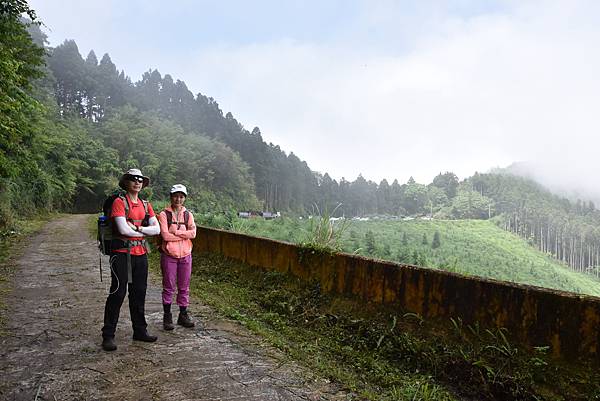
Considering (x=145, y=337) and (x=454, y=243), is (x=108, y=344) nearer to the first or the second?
(x=145, y=337)

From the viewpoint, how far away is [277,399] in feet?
8.89

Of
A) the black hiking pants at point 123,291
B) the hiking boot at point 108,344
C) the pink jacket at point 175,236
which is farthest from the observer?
the pink jacket at point 175,236

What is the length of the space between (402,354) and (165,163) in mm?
50237

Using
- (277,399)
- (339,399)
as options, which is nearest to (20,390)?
(277,399)

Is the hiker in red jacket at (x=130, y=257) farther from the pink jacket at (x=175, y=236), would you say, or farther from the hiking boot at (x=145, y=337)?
the pink jacket at (x=175, y=236)

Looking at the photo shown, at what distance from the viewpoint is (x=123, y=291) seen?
3627mm

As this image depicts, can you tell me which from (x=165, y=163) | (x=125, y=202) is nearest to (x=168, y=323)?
(x=125, y=202)

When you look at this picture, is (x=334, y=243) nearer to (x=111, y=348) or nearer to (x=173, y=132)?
(x=111, y=348)

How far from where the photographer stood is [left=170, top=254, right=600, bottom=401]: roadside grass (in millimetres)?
2805

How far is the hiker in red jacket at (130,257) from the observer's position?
3578 millimetres

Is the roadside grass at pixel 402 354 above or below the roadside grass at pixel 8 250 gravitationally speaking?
above

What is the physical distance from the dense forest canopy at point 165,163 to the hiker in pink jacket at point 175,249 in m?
2.06

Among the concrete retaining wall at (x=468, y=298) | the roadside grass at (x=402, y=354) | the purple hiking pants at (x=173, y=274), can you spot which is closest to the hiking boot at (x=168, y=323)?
the purple hiking pants at (x=173, y=274)

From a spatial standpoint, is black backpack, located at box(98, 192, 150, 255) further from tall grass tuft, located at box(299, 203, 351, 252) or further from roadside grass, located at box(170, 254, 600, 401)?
tall grass tuft, located at box(299, 203, 351, 252)
